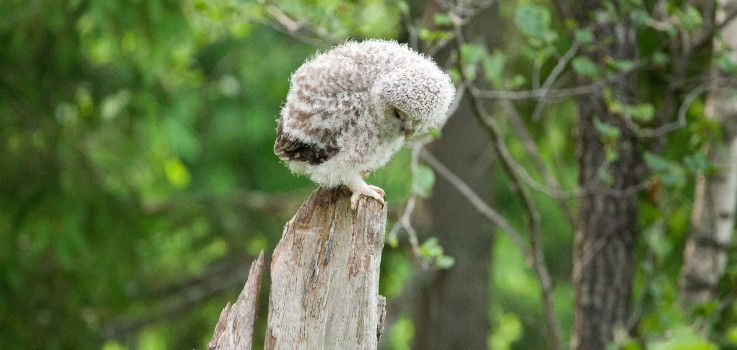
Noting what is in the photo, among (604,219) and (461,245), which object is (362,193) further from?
(461,245)

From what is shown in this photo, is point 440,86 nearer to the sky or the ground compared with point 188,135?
nearer to the ground

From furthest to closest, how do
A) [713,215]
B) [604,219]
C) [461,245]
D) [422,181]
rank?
[461,245] < [713,215] < [604,219] < [422,181]

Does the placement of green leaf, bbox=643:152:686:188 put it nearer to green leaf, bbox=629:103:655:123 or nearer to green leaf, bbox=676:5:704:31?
green leaf, bbox=629:103:655:123

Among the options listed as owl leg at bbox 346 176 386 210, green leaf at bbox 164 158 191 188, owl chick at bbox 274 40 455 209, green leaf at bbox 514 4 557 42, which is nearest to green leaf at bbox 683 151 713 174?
green leaf at bbox 514 4 557 42

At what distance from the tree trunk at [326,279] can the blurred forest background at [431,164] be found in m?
0.97

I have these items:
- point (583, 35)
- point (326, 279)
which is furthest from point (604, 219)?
point (326, 279)

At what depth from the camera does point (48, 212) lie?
6.51 metres

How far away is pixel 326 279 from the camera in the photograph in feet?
11.3

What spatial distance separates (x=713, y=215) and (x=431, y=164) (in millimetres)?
1711

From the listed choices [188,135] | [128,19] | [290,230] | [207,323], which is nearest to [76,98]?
[128,19]

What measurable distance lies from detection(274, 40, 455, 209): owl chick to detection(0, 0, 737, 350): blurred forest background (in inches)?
38.8

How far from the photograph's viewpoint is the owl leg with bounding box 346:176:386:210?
348 cm

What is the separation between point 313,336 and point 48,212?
355 cm

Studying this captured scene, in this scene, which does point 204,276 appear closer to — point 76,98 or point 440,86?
point 76,98
